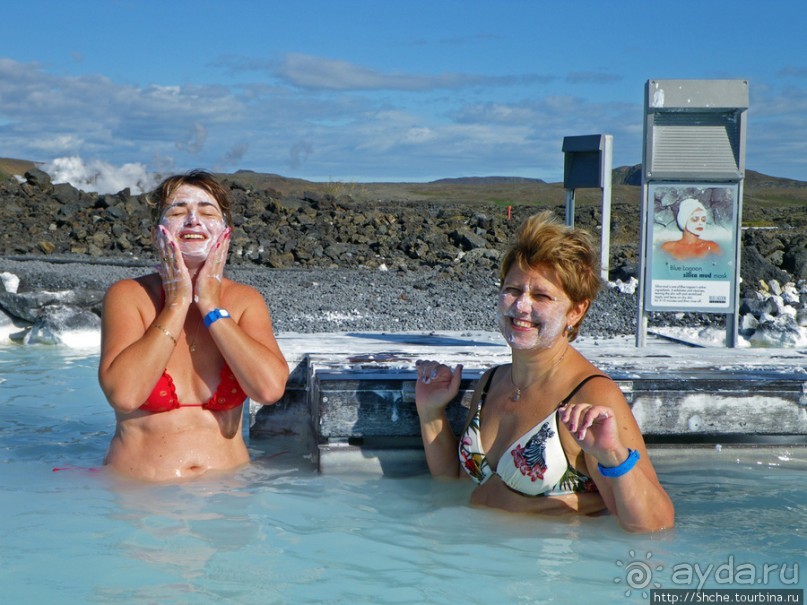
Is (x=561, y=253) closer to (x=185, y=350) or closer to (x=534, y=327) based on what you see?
(x=534, y=327)

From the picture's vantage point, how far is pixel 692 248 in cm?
702

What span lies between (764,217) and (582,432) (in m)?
45.6

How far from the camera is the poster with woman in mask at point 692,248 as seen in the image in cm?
697

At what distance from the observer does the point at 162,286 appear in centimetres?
420

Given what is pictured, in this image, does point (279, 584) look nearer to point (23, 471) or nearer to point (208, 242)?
point (208, 242)

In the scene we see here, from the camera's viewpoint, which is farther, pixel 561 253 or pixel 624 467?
pixel 561 253

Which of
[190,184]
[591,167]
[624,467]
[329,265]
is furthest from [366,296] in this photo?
[624,467]

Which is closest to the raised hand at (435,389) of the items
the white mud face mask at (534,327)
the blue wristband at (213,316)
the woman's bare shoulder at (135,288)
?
the white mud face mask at (534,327)

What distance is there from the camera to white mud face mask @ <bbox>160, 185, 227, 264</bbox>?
4.10 m

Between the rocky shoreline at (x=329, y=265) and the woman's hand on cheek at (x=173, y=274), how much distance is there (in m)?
5.53

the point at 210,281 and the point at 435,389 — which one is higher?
the point at 210,281

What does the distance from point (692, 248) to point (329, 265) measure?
1074 centimetres

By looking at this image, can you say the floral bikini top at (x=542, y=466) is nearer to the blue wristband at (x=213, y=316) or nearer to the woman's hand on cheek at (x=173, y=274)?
the blue wristband at (x=213, y=316)

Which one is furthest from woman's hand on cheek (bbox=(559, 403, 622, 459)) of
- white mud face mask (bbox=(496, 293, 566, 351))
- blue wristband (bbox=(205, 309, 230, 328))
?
blue wristband (bbox=(205, 309, 230, 328))
